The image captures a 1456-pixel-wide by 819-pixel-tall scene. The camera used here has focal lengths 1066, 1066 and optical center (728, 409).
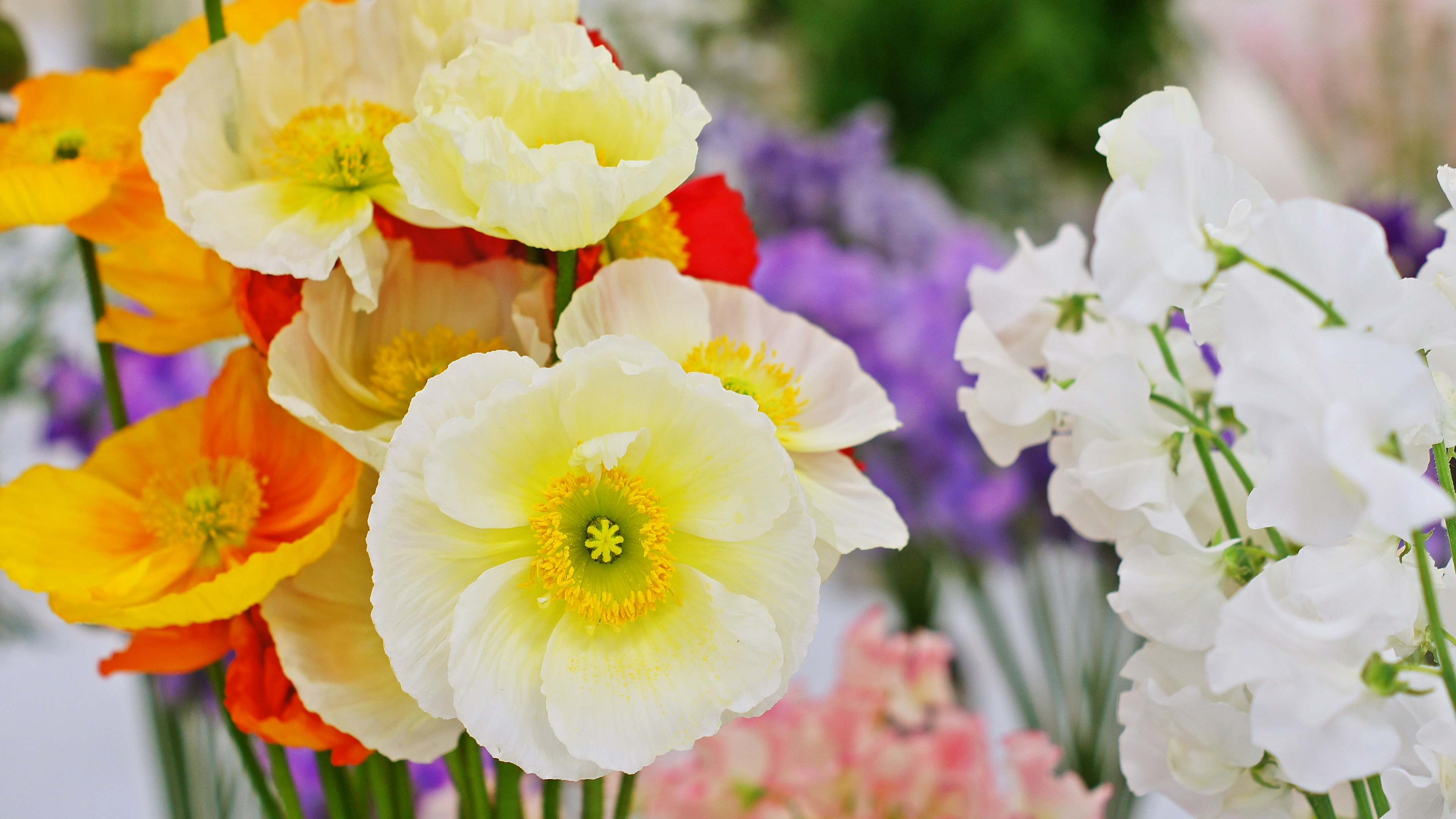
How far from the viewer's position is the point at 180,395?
40 cm

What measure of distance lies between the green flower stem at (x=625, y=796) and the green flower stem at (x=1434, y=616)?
0.16m

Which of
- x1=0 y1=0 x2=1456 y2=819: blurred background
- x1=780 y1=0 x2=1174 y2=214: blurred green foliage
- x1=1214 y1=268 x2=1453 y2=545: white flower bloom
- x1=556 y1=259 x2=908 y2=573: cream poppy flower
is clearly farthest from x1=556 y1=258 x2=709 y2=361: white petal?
x1=780 y1=0 x2=1174 y2=214: blurred green foliage

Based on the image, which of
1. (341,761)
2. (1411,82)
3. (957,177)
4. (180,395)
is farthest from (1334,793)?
(957,177)

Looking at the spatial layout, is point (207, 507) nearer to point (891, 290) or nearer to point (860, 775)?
point (860, 775)

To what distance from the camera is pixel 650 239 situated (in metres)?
0.23

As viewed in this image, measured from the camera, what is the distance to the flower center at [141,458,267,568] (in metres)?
0.22

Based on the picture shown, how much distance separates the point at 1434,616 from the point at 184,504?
223 millimetres

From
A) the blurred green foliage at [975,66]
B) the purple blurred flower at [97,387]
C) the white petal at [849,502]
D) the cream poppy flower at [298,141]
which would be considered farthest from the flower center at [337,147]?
the blurred green foliage at [975,66]

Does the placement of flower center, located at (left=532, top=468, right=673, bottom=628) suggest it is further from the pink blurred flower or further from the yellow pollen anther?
the pink blurred flower

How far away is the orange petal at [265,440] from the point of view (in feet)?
0.73

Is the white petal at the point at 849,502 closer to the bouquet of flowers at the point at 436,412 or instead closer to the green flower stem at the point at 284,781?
the bouquet of flowers at the point at 436,412

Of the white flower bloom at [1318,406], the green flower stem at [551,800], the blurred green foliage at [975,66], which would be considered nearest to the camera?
the white flower bloom at [1318,406]

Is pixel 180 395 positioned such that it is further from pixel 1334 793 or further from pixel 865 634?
pixel 1334 793

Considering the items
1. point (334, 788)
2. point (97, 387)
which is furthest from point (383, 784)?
point (97, 387)
